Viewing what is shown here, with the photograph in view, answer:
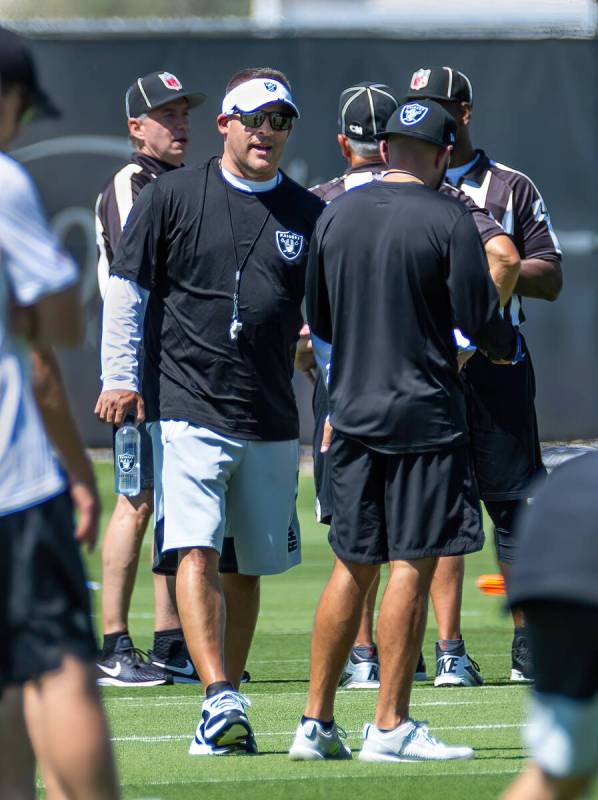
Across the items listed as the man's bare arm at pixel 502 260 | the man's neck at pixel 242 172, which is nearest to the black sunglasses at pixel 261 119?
the man's neck at pixel 242 172

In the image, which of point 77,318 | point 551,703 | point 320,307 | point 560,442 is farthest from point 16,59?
point 560,442

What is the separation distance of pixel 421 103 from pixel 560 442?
8601mm

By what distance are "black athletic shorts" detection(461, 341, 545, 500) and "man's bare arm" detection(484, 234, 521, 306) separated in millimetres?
826

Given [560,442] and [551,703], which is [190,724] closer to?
[551,703]

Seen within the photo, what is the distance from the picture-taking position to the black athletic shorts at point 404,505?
5.61 metres

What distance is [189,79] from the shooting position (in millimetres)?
14609

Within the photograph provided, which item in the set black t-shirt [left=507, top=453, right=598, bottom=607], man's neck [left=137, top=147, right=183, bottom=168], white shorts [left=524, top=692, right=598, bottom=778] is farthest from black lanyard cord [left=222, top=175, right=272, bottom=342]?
white shorts [left=524, top=692, right=598, bottom=778]

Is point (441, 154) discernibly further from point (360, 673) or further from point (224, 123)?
point (360, 673)

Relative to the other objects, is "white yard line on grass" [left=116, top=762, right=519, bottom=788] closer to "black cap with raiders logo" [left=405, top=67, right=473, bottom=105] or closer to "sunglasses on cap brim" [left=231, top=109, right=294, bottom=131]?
"sunglasses on cap brim" [left=231, top=109, right=294, bottom=131]

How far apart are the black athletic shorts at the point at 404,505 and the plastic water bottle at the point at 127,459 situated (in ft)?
4.85

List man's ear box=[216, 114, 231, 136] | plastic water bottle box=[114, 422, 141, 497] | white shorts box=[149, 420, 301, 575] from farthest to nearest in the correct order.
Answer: plastic water bottle box=[114, 422, 141, 497] < man's ear box=[216, 114, 231, 136] < white shorts box=[149, 420, 301, 575]

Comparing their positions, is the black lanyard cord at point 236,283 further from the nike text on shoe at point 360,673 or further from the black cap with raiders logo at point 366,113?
the nike text on shoe at point 360,673

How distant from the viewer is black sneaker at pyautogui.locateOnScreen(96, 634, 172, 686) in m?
7.70

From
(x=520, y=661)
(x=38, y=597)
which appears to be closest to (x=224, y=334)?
(x=520, y=661)
